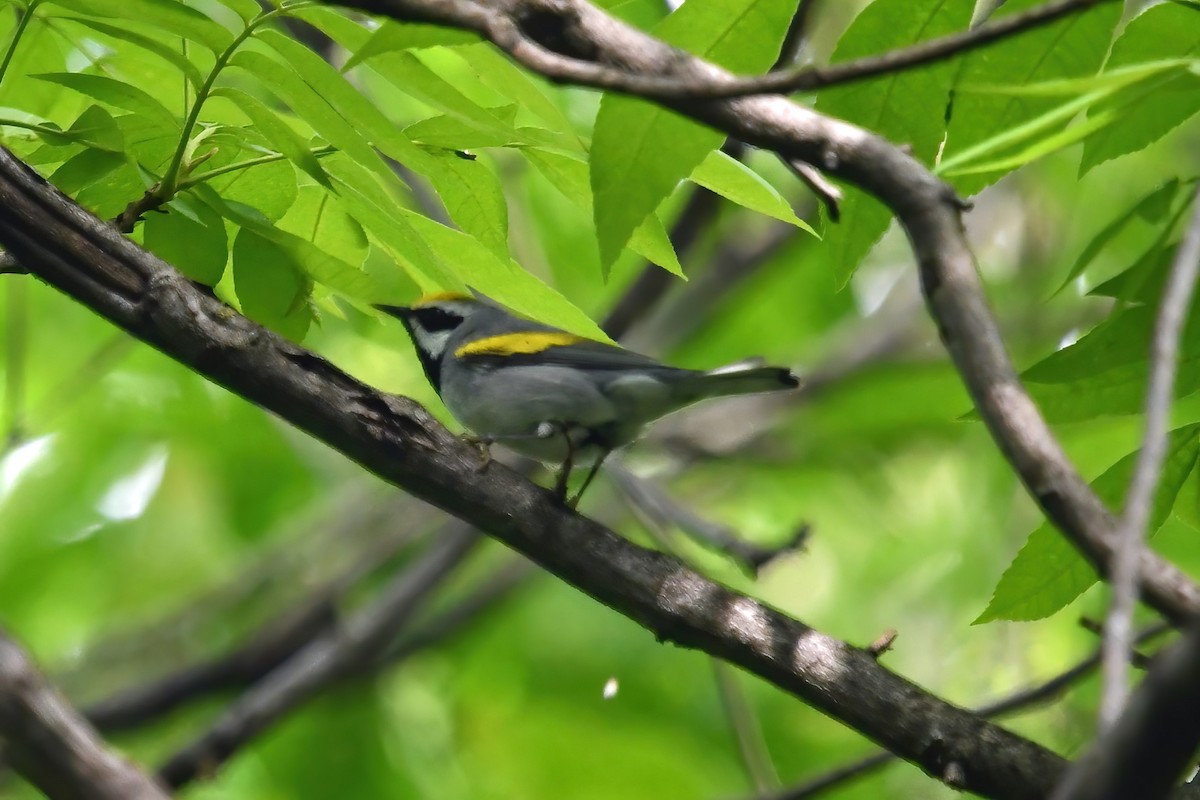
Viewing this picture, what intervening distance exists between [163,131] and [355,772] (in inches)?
194

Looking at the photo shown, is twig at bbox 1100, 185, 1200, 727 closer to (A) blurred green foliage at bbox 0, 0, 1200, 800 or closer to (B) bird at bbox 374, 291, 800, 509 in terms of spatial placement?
(A) blurred green foliage at bbox 0, 0, 1200, 800

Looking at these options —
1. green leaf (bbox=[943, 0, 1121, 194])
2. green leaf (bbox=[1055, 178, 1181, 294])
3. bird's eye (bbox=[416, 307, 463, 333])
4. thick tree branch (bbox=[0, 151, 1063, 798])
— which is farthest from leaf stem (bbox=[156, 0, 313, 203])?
bird's eye (bbox=[416, 307, 463, 333])

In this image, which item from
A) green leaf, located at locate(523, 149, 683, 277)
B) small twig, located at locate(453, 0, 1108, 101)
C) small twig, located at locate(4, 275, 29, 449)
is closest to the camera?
small twig, located at locate(453, 0, 1108, 101)

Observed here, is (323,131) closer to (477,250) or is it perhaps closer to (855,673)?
(477,250)

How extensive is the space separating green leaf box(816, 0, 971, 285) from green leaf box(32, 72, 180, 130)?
135 centimetres

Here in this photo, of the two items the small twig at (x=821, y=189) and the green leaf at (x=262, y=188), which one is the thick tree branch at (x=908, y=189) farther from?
the green leaf at (x=262, y=188)

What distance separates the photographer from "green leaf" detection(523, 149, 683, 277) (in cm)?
260

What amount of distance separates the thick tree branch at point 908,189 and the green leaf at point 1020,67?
0.51 meters

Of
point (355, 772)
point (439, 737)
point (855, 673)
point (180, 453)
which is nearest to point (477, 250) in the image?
point (855, 673)

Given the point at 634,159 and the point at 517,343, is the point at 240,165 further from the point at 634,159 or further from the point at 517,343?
the point at 517,343

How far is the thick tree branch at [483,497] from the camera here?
2.39 meters

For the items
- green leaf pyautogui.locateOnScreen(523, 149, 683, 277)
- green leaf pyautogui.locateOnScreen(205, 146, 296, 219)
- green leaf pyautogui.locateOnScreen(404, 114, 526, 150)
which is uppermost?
green leaf pyautogui.locateOnScreen(523, 149, 683, 277)

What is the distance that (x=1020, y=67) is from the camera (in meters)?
2.35

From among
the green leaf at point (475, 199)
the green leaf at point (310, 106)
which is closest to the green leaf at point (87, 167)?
the green leaf at point (310, 106)
